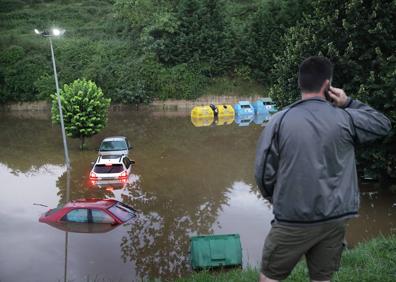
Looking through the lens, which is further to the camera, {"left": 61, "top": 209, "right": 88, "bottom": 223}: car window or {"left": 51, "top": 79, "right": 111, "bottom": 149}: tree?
{"left": 51, "top": 79, "right": 111, "bottom": 149}: tree

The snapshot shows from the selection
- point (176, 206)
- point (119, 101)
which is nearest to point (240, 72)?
point (119, 101)

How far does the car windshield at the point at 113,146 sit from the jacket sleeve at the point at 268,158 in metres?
24.0

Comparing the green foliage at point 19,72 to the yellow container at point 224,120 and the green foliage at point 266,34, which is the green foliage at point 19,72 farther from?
the green foliage at point 266,34

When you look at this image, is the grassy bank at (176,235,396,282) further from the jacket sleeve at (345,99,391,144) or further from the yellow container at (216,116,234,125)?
the yellow container at (216,116,234,125)

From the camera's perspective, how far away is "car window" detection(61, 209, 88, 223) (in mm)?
17453

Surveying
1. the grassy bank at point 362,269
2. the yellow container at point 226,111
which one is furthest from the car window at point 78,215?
the yellow container at point 226,111

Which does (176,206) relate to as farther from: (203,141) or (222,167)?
(203,141)

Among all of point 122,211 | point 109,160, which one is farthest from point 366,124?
point 109,160

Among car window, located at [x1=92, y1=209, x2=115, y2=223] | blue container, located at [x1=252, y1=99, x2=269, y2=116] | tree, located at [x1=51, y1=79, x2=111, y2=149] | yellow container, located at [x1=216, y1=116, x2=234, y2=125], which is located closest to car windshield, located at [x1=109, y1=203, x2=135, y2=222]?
car window, located at [x1=92, y1=209, x2=115, y2=223]

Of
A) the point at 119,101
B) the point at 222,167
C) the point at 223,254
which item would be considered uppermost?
the point at 119,101

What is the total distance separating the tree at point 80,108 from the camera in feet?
92.6

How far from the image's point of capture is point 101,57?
54.2 metres

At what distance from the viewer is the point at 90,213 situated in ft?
57.0

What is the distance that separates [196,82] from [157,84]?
4.35m
